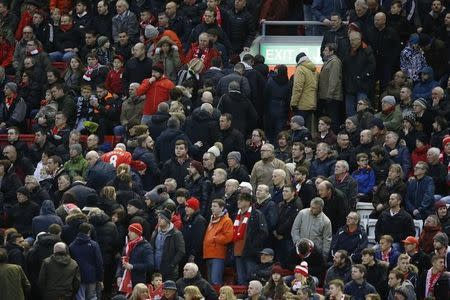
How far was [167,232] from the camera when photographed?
86.8 ft

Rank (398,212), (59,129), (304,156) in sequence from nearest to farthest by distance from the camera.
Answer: (398,212)
(304,156)
(59,129)

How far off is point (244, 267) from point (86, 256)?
7.69 feet

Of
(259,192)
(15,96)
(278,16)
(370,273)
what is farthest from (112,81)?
(370,273)

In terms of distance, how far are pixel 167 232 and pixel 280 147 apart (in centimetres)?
367

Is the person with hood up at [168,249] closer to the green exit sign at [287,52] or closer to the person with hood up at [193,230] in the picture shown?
the person with hood up at [193,230]

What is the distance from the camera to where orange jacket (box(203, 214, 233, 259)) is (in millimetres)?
26625

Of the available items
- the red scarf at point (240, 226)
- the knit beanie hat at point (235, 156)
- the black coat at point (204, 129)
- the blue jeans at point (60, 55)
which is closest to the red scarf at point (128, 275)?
the red scarf at point (240, 226)

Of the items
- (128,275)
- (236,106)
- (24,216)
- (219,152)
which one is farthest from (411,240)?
(24,216)

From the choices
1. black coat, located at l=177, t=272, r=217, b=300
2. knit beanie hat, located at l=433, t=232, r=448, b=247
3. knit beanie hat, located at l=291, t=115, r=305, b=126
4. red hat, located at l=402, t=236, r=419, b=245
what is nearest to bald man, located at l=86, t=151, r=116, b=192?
knit beanie hat, located at l=291, t=115, r=305, b=126

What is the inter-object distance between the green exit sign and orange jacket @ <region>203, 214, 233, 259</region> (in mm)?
8417

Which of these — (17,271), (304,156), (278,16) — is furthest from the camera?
(278,16)

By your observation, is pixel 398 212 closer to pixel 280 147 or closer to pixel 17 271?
pixel 280 147

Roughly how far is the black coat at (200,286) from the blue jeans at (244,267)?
1208mm

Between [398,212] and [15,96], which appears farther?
[15,96]
